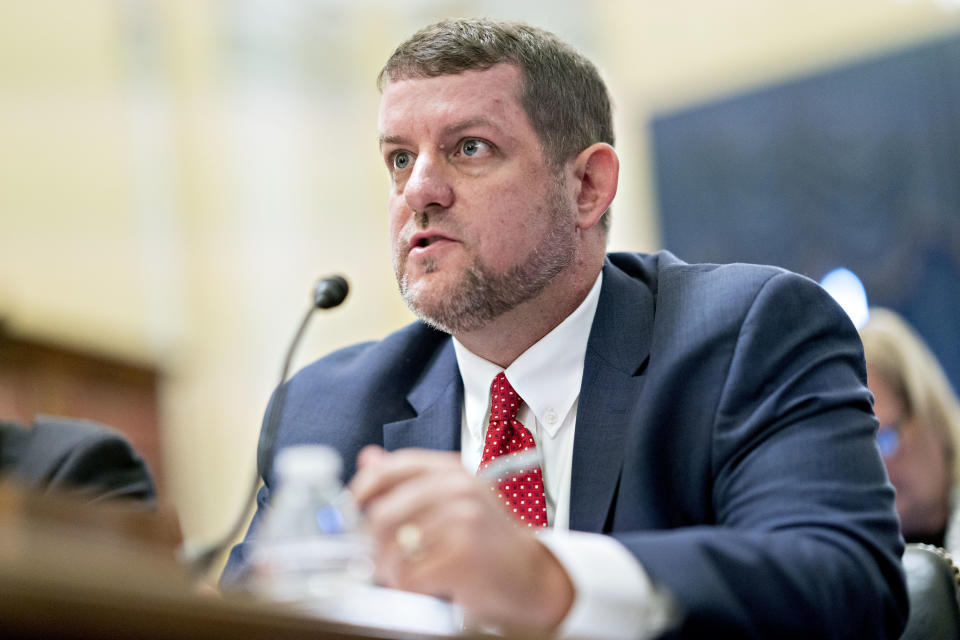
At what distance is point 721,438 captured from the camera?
59.7 inches

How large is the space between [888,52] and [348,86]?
3.17 meters

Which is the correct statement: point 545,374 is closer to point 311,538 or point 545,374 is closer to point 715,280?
point 715,280

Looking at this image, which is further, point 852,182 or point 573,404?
point 852,182

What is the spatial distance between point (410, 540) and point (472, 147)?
99 cm

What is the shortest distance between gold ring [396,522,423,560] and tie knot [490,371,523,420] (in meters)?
0.82

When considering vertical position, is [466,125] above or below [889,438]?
above

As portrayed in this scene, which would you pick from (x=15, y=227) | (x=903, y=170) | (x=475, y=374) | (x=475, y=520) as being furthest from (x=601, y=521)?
(x=15, y=227)

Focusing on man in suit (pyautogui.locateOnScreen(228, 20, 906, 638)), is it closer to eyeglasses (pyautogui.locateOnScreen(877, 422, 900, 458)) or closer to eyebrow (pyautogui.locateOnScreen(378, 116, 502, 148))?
eyebrow (pyautogui.locateOnScreen(378, 116, 502, 148))

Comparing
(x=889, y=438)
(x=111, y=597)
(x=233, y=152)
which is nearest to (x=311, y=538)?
(x=111, y=597)

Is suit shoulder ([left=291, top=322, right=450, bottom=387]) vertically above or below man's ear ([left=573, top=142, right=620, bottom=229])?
below

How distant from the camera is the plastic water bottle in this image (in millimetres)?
1086

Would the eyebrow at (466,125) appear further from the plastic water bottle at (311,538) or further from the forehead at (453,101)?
the plastic water bottle at (311,538)

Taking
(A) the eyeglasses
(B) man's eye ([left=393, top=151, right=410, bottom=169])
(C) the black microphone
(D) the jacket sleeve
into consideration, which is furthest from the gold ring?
(A) the eyeglasses

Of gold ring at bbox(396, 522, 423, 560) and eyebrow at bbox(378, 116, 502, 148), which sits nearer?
gold ring at bbox(396, 522, 423, 560)
